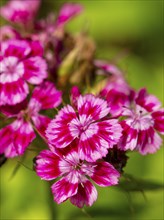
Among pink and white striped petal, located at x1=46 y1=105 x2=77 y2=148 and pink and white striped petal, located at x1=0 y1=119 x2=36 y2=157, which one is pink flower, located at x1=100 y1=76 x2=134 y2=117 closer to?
pink and white striped petal, located at x1=46 y1=105 x2=77 y2=148

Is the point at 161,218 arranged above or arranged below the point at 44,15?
below

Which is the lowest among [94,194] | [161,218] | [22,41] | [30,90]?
[161,218]

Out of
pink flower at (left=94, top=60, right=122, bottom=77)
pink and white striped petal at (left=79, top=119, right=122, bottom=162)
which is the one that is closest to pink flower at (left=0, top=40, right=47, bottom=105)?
pink and white striped petal at (left=79, top=119, right=122, bottom=162)

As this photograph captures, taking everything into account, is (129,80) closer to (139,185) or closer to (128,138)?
(139,185)

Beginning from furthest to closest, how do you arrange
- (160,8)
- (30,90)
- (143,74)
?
1. (160,8)
2. (143,74)
3. (30,90)

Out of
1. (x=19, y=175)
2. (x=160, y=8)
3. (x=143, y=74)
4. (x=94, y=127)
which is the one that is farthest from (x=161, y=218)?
(x=160, y=8)

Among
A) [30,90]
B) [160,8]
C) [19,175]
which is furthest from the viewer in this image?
[160,8]

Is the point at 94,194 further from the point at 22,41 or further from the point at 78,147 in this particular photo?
the point at 22,41
